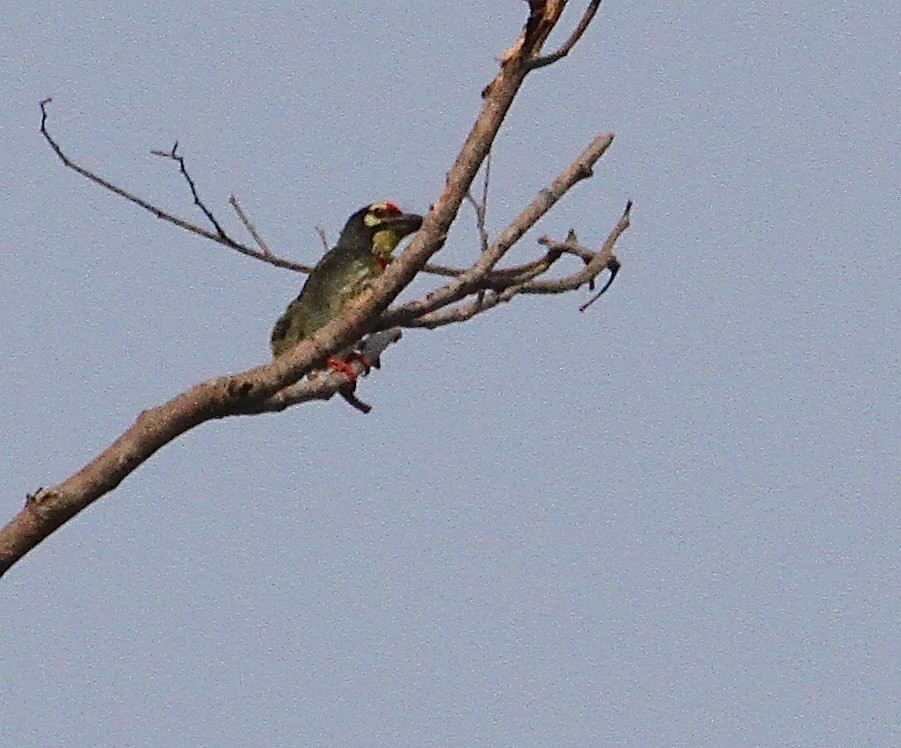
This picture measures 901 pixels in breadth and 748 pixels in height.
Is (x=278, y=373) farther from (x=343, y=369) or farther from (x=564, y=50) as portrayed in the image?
(x=343, y=369)

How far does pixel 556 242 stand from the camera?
13.0ft

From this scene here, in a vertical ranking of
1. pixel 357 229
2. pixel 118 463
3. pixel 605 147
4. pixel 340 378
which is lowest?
pixel 118 463

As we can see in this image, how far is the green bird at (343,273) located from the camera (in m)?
5.82

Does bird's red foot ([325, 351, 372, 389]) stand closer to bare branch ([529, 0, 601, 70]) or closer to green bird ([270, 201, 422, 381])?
green bird ([270, 201, 422, 381])

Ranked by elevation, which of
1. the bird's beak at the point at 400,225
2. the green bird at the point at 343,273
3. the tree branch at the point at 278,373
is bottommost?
the tree branch at the point at 278,373

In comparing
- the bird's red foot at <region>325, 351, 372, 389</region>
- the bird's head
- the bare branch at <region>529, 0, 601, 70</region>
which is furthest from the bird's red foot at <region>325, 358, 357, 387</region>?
the bare branch at <region>529, 0, 601, 70</region>

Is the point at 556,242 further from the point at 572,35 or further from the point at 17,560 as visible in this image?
the point at 17,560

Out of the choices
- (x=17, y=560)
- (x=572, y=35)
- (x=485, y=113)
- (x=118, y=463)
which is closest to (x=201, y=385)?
(x=118, y=463)

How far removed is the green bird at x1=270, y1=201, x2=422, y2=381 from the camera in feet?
19.1

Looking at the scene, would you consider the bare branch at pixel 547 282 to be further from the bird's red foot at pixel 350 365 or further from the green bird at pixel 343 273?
the green bird at pixel 343 273

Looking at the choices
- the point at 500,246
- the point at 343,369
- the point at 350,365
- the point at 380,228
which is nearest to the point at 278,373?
the point at 500,246

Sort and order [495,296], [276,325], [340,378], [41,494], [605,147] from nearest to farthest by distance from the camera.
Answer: [41,494], [605,147], [495,296], [340,378], [276,325]

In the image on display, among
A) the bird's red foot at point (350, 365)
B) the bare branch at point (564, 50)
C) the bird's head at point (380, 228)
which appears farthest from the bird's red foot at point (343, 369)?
the bare branch at point (564, 50)

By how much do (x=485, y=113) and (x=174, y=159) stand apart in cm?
131
